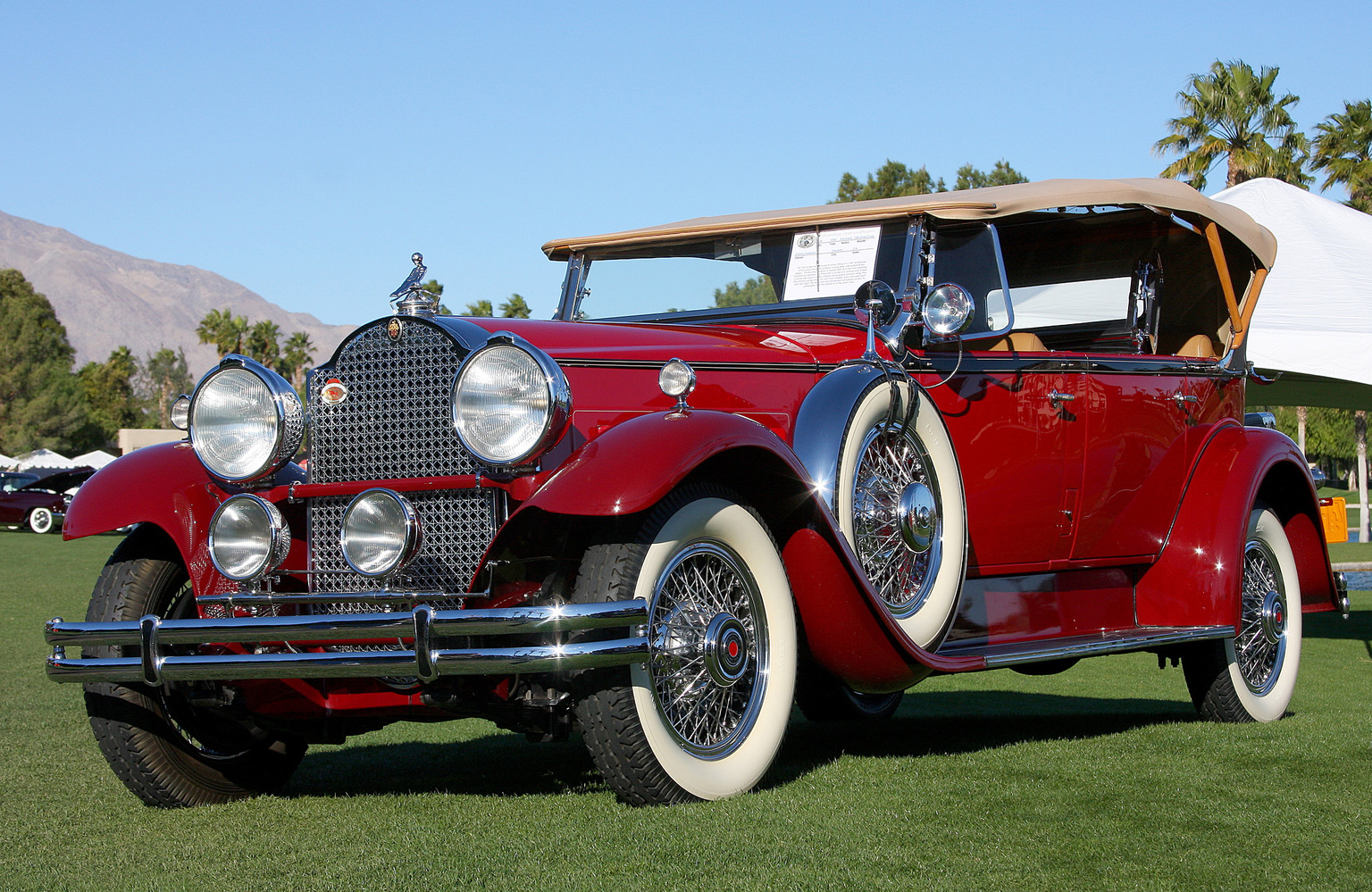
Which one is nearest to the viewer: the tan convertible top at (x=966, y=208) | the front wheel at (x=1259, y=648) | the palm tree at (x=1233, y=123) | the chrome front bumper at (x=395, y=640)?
the chrome front bumper at (x=395, y=640)

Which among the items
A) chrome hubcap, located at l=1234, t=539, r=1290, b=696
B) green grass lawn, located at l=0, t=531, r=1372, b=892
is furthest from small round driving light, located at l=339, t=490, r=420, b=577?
chrome hubcap, located at l=1234, t=539, r=1290, b=696

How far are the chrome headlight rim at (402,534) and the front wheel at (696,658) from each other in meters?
0.53

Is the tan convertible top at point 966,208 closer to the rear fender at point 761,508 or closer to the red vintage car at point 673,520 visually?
the red vintage car at point 673,520

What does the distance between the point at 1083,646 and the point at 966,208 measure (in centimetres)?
173

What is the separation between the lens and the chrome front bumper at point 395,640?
3.01 m

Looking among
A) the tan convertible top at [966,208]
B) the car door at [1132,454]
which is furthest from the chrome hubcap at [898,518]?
the car door at [1132,454]

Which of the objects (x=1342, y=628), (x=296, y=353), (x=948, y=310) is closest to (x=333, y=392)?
(x=948, y=310)

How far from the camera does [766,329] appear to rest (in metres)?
4.77

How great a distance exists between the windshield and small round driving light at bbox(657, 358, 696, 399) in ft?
4.74

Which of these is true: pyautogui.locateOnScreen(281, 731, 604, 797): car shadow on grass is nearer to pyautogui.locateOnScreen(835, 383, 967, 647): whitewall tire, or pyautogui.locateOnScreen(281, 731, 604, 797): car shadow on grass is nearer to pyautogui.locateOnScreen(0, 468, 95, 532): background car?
pyautogui.locateOnScreen(835, 383, 967, 647): whitewall tire

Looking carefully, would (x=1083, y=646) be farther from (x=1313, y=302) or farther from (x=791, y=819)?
(x=1313, y=302)

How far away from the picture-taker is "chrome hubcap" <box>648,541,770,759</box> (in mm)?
3404

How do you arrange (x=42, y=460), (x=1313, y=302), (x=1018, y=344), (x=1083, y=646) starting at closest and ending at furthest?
(x=1083, y=646), (x=1018, y=344), (x=1313, y=302), (x=42, y=460)

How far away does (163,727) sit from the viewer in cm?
384
